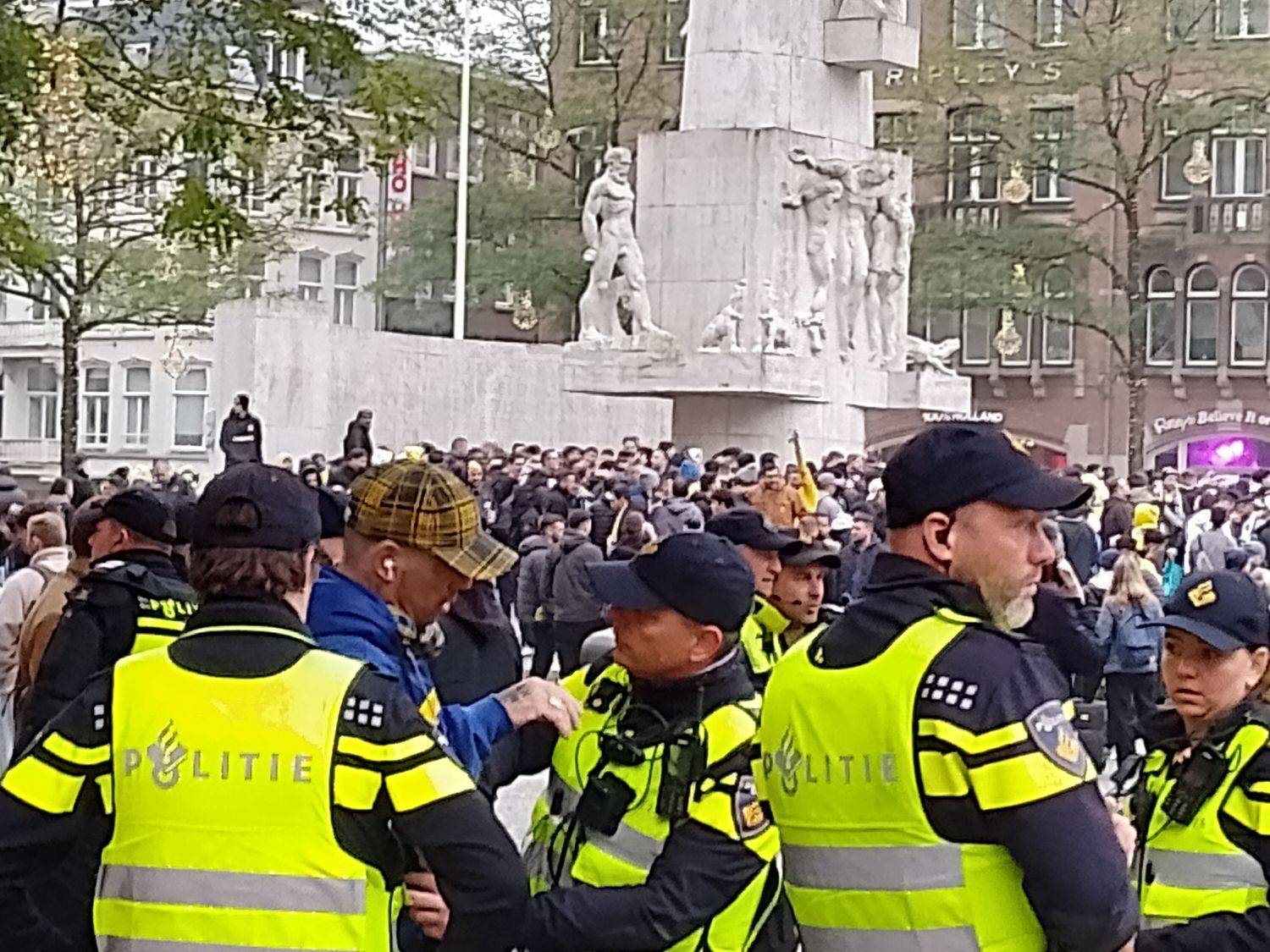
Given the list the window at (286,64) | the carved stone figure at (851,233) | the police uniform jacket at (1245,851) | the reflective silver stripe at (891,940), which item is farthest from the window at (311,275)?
the reflective silver stripe at (891,940)

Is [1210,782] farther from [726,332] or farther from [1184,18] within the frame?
[1184,18]

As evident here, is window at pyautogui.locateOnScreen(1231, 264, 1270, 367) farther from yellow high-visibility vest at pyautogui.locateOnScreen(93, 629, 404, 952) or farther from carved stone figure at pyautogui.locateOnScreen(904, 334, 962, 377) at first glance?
yellow high-visibility vest at pyautogui.locateOnScreen(93, 629, 404, 952)

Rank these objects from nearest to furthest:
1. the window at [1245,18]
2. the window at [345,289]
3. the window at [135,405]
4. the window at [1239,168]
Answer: the window at [1245,18] → the window at [1239,168] → the window at [345,289] → the window at [135,405]

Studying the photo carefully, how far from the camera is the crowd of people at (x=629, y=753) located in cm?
379

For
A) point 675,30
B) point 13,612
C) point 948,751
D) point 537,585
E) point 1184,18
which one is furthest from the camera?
point 675,30

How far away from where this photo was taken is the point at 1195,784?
5000 millimetres

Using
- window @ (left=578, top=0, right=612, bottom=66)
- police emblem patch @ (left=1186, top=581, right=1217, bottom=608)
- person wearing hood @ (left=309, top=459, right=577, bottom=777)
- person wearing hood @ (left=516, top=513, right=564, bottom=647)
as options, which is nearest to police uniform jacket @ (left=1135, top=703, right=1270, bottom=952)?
police emblem patch @ (left=1186, top=581, right=1217, bottom=608)

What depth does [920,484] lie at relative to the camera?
402 cm

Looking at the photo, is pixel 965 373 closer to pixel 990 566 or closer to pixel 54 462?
pixel 54 462

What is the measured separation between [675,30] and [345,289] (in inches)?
569

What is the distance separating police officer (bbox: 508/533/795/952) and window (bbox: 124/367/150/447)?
57.1 m

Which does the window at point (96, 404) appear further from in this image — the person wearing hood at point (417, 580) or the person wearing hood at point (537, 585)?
the person wearing hood at point (417, 580)

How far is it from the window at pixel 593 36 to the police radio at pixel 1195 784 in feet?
151

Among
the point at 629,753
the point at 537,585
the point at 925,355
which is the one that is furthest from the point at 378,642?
the point at 925,355
